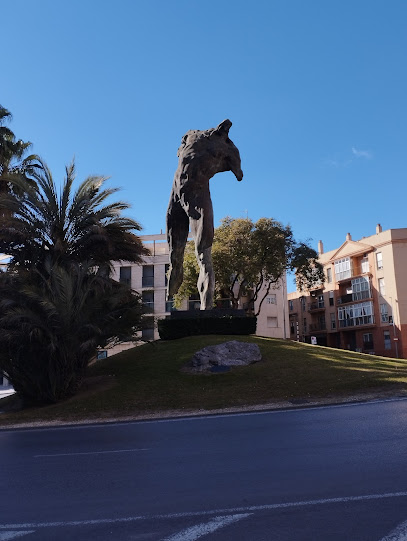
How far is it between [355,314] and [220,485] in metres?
51.0

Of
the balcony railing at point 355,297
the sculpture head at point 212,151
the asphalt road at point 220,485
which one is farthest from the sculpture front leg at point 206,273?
the balcony railing at point 355,297

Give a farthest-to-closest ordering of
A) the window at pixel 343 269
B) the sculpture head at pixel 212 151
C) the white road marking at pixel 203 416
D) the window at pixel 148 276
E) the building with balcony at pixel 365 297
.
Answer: the window at pixel 343 269 < the window at pixel 148 276 < the building with balcony at pixel 365 297 < the sculpture head at pixel 212 151 < the white road marking at pixel 203 416

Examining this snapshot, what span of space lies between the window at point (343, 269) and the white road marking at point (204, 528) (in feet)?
173

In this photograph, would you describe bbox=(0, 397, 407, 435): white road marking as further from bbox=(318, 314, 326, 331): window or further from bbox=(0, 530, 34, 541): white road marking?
bbox=(318, 314, 326, 331): window

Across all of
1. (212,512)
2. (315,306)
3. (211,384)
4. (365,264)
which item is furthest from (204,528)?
(315,306)

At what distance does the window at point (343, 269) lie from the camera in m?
54.1

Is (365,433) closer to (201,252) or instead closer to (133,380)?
(133,380)

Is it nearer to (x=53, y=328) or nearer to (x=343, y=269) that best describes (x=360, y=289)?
(x=343, y=269)

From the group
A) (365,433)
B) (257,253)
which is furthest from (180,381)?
(257,253)

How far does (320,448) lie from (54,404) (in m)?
9.82

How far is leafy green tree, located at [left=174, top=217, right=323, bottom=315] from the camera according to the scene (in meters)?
30.7

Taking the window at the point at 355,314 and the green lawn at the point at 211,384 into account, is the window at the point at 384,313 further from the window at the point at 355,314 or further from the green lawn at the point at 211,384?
the green lawn at the point at 211,384

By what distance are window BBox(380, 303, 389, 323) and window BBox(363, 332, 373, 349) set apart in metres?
2.57

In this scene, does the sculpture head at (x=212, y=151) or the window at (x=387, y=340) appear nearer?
the sculpture head at (x=212, y=151)
